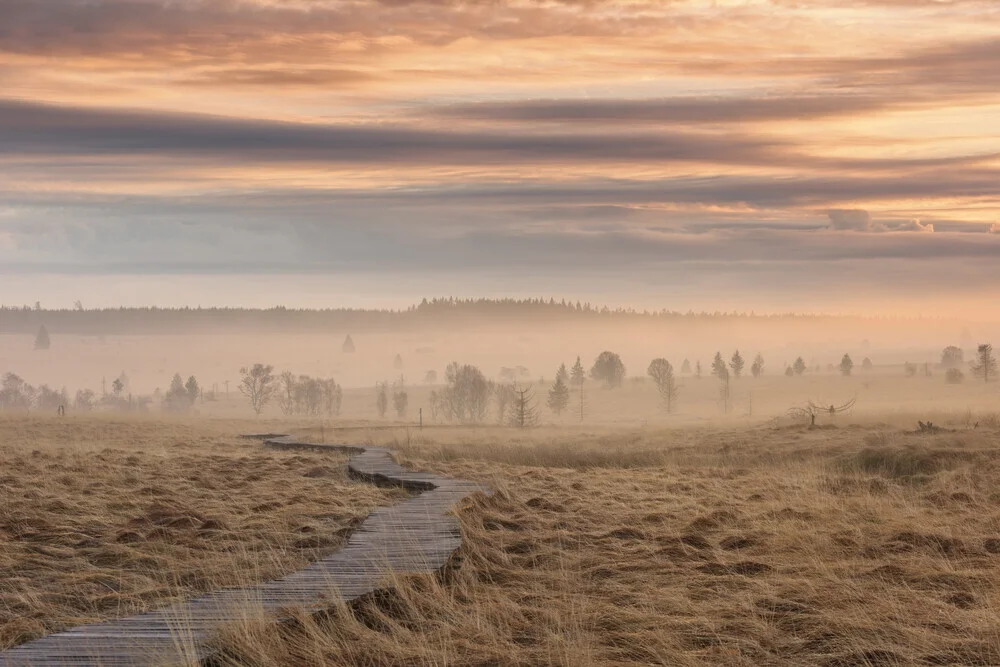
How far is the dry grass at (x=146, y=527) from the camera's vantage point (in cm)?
1393

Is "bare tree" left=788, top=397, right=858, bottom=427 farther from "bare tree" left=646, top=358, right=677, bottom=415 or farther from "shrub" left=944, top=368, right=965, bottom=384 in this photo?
"shrub" left=944, top=368, right=965, bottom=384

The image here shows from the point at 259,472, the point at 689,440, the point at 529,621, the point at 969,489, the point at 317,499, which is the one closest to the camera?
the point at 529,621

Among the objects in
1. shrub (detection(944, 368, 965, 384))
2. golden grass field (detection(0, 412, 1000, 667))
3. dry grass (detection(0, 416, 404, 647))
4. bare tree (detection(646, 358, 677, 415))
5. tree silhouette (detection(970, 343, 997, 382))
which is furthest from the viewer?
bare tree (detection(646, 358, 677, 415))

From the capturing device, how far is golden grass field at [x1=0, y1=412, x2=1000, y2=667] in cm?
1108

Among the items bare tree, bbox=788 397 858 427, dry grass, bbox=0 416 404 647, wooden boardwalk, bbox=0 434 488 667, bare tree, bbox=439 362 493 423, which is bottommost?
bare tree, bbox=439 362 493 423

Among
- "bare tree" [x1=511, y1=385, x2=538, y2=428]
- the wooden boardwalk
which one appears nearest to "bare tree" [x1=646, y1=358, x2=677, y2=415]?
"bare tree" [x1=511, y1=385, x2=538, y2=428]

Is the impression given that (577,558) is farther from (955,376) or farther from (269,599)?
(955,376)

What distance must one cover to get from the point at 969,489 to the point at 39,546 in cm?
1912

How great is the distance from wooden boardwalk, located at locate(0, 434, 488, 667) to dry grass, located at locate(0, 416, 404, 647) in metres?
0.87

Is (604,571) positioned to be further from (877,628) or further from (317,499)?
(317,499)

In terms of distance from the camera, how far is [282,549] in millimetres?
16438

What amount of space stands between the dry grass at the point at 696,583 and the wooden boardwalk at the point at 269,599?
421 millimetres

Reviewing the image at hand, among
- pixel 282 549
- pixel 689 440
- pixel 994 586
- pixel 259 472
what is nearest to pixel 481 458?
pixel 259 472

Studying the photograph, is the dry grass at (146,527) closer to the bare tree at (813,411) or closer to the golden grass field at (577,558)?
the golden grass field at (577,558)
